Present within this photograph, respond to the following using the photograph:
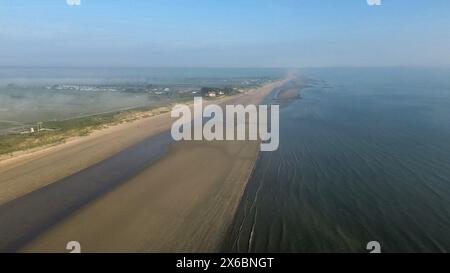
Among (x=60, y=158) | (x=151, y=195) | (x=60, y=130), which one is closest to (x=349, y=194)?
(x=151, y=195)

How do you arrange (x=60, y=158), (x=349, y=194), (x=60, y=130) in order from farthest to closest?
(x=60, y=130) → (x=60, y=158) → (x=349, y=194)

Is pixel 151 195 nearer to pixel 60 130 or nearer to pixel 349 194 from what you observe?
pixel 349 194

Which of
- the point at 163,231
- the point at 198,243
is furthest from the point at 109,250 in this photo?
the point at 198,243

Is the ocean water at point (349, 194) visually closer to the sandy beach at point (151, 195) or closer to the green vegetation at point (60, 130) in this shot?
the sandy beach at point (151, 195)

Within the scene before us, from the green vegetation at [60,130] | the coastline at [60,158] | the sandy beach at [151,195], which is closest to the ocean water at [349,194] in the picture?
the sandy beach at [151,195]
